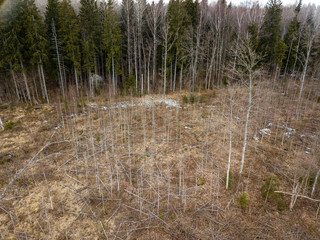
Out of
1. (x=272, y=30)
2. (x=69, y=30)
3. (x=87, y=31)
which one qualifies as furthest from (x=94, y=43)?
(x=272, y=30)

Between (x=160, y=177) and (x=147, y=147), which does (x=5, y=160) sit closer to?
(x=147, y=147)

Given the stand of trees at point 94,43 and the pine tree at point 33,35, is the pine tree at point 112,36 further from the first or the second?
the pine tree at point 33,35

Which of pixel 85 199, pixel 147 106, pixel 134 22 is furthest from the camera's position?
pixel 134 22

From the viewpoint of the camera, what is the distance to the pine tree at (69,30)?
68.9ft

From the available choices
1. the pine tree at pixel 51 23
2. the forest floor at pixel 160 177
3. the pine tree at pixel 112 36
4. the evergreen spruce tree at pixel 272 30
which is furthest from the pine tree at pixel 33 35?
the evergreen spruce tree at pixel 272 30

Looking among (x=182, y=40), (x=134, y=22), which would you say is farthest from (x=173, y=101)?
(x=134, y=22)

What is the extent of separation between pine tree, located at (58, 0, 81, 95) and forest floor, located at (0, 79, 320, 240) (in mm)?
7493

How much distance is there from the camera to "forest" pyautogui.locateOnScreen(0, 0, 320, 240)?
8398mm

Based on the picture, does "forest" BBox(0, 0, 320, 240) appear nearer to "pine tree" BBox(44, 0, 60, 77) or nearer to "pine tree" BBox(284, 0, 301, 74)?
"pine tree" BBox(44, 0, 60, 77)

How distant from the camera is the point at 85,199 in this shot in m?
9.48

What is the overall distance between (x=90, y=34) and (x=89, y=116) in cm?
1098

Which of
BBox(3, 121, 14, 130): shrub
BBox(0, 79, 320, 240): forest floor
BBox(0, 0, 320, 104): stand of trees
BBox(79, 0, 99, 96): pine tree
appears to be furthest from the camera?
BBox(79, 0, 99, 96): pine tree

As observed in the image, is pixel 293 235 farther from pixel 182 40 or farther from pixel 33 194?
pixel 182 40

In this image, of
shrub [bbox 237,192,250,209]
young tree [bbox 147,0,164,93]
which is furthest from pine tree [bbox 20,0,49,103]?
shrub [bbox 237,192,250,209]
